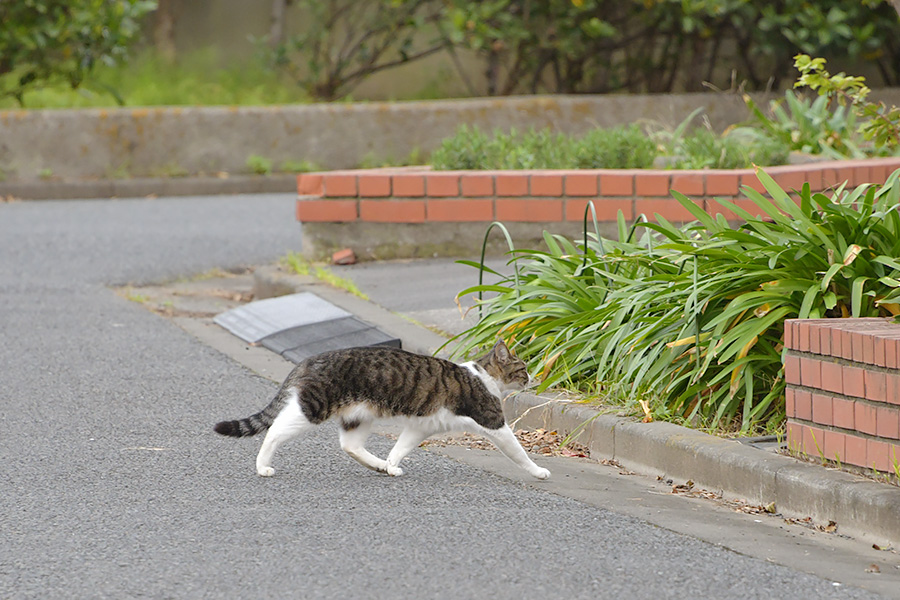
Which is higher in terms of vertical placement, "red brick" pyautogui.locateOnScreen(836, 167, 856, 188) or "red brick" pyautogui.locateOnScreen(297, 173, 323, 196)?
"red brick" pyautogui.locateOnScreen(836, 167, 856, 188)

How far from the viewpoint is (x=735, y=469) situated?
413cm

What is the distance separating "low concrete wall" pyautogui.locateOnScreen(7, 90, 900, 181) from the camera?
13406 mm

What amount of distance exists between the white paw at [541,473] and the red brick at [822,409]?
3.13 feet

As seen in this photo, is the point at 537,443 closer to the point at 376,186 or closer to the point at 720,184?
the point at 720,184

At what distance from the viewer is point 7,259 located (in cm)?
945

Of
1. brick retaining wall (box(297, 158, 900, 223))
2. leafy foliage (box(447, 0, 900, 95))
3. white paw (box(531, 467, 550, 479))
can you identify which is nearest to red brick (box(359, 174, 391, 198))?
brick retaining wall (box(297, 158, 900, 223))

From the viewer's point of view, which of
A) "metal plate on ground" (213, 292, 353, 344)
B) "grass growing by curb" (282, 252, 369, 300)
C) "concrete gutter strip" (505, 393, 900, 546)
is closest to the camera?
"concrete gutter strip" (505, 393, 900, 546)

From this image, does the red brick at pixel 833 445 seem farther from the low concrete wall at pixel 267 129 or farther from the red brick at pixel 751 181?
the low concrete wall at pixel 267 129

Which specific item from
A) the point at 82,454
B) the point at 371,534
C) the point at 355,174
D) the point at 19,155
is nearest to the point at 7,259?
the point at 355,174

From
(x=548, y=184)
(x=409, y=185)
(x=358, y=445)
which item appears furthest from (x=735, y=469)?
(x=409, y=185)

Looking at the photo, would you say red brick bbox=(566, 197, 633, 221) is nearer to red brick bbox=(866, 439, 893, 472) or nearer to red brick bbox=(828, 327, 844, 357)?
red brick bbox=(828, 327, 844, 357)

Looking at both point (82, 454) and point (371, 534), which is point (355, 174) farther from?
point (371, 534)

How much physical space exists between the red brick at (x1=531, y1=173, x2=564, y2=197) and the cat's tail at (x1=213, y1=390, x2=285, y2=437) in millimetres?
3861

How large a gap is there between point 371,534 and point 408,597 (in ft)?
1.81
